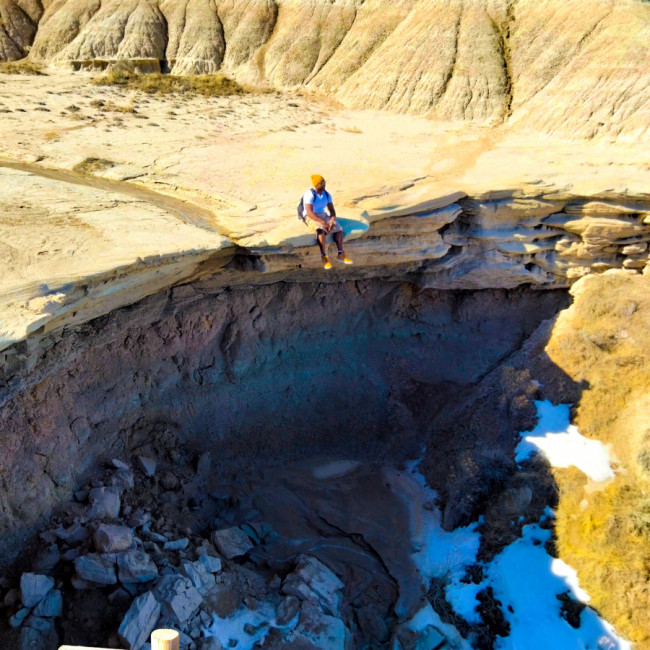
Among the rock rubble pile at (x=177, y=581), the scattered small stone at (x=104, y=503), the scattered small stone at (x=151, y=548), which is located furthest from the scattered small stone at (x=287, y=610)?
the scattered small stone at (x=104, y=503)

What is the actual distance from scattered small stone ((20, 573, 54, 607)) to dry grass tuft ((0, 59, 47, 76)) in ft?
46.7

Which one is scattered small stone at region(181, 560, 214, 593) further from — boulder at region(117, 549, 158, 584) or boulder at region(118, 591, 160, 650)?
boulder at region(118, 591, 160, 650)

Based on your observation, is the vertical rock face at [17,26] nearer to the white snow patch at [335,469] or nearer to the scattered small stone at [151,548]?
the white snow patch at [335,469]

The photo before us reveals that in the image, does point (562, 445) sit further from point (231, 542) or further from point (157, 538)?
point (157, 538)

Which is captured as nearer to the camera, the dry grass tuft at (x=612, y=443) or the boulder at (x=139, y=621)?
the boulder at (x=139, y=621)

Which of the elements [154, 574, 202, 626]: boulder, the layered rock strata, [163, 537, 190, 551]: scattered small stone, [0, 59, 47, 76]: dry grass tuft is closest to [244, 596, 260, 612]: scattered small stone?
[154, 574, 202, 626]: boulder

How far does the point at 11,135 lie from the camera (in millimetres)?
10617

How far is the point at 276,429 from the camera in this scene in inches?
393

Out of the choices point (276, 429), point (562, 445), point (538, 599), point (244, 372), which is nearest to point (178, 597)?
point (276, 429)

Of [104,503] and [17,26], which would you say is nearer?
[104,503]

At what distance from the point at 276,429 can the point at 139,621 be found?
4.18 metres

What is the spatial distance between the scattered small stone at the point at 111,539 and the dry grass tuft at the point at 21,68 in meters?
13.9

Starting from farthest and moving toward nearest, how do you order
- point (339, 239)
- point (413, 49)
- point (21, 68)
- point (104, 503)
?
point (413, 49) → point (21, 68) → point (339, 239) → point (104, 503)

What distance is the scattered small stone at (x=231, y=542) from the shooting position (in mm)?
7930
